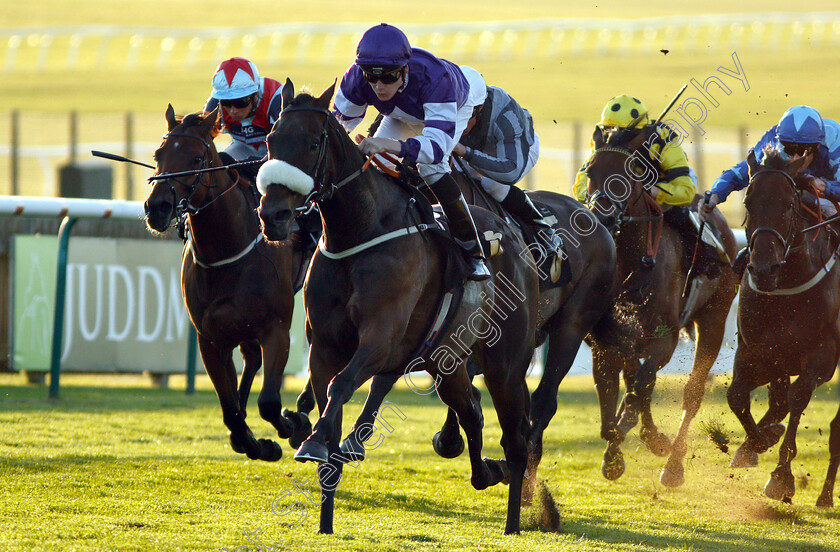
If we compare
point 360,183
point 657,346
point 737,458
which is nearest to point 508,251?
point 360,183

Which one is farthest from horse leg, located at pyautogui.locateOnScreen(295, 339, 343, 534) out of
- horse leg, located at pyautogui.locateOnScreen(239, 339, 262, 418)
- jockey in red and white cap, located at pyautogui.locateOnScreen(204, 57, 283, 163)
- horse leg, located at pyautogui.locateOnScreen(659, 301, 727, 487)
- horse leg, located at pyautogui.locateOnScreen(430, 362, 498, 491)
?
horse leg, located at pyautogui.locateOnScreen(659, 301, 727, 487)

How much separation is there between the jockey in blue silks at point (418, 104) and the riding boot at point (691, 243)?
253 cm

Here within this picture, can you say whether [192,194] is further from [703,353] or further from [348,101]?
[703,353]

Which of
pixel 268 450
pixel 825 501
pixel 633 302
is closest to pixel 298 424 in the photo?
pixel 268 450

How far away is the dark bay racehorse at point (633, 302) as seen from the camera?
258 inches

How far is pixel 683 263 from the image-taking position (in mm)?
7199

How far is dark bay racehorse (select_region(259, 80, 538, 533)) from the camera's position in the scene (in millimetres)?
4188

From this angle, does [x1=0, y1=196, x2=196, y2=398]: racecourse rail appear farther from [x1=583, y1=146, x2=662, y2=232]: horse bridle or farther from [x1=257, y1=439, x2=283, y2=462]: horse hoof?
[x1=583, y1=146, x2=662, y2=232]: horse bridle

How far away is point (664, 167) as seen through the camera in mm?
6926

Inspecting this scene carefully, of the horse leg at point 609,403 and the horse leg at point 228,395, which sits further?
the horse leg at point 609,403

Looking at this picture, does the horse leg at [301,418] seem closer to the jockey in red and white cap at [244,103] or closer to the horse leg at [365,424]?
the horse leg at [365,424]

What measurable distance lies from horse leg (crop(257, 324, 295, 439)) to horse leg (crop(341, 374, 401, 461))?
694 mm

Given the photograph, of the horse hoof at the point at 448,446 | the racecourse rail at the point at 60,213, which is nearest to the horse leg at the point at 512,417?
the horse hoof at the point at 448,446

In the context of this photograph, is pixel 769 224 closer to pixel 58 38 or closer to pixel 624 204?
pixel 624 204
